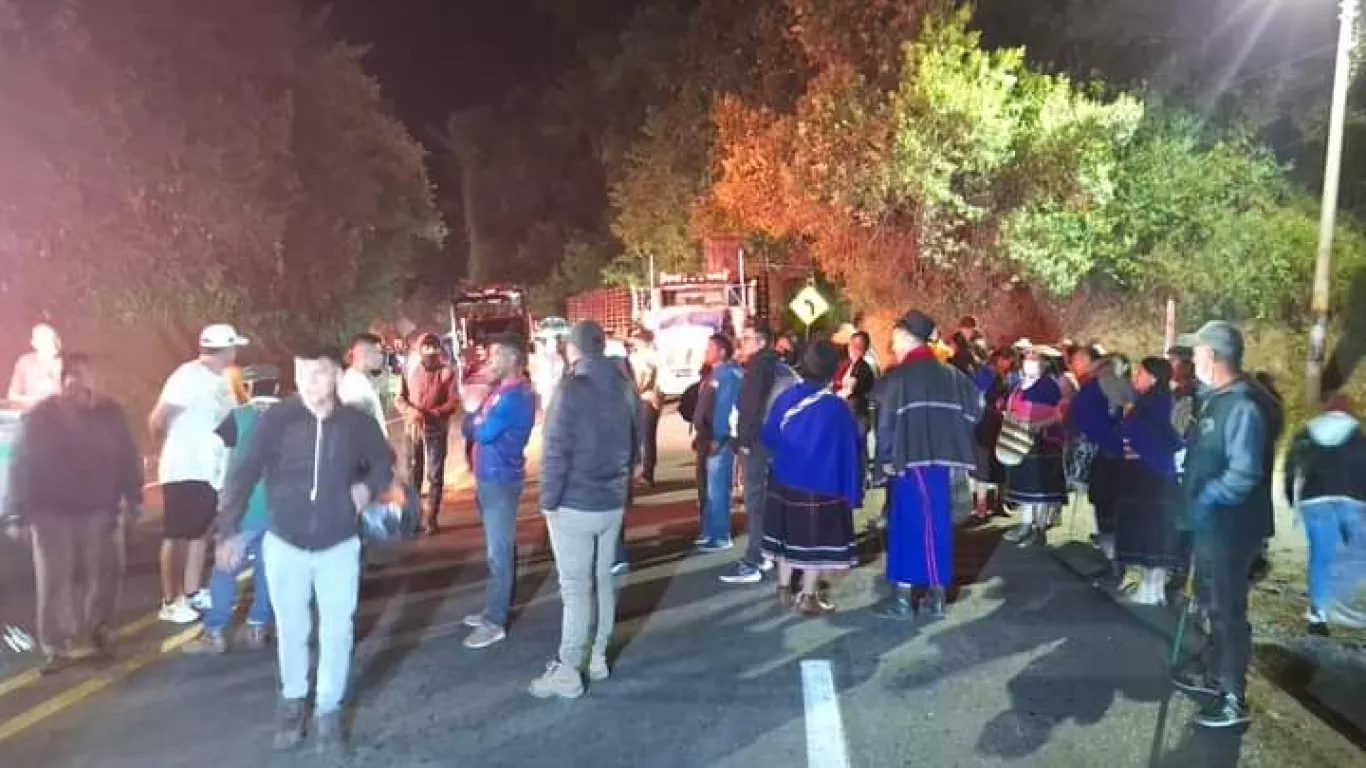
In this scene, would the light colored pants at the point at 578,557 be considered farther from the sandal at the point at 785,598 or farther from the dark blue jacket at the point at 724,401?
the dark blue jacket at the point at 724,401

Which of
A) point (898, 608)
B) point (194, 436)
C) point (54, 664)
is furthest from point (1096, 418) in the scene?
point (54, 664)

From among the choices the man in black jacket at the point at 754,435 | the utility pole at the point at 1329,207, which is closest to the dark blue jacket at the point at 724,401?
the man in black jacket at the point at 754,435

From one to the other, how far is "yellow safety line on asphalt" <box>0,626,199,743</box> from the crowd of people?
238 mm

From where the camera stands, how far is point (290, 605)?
5.15 m

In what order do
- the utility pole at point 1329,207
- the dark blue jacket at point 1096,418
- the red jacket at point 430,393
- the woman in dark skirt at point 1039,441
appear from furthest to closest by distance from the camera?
the utility pole at point 1329,207 → the red jacket at point 430,393 → the woman in dark skirt at point 1039,441 → the dark blue jacket at point 1096,418

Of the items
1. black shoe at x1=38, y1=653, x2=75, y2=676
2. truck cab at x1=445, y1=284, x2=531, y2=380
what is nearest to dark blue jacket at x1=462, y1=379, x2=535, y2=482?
black shoe at x1=38, y1=653, x2=75, y2=676

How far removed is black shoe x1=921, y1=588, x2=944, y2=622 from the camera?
7680mm

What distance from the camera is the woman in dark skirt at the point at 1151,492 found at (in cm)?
786

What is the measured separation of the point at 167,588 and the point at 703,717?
3.92 metres

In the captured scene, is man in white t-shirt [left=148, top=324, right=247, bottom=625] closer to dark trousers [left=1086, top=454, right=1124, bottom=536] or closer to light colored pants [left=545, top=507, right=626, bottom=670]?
light colored pants [left=545, top=507, right=626, bottom=670]

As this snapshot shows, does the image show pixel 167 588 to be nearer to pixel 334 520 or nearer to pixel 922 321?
pixel 334 520

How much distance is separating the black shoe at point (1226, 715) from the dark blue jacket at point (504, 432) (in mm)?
3836

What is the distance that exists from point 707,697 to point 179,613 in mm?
3659

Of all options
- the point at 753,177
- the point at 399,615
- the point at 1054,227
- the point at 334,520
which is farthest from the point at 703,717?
the point at 753,177
